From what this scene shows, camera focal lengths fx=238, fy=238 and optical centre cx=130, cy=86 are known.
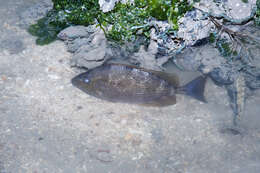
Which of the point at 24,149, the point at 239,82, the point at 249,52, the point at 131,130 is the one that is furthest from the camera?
the point at 249,52

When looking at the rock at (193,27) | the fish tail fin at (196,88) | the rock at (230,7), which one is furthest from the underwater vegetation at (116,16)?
the fish tail fin at (196,88)

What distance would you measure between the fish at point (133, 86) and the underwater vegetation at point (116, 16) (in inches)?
40.5

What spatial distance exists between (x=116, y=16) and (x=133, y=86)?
5.67ft

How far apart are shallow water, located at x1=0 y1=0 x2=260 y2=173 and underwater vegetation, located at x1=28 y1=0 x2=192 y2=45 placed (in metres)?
0.94

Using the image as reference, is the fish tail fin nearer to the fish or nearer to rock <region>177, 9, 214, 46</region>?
the fish

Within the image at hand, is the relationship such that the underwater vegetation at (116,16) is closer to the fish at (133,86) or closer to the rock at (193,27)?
the rock at (193,27)

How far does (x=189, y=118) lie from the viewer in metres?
4.23

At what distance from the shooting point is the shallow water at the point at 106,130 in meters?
3.61

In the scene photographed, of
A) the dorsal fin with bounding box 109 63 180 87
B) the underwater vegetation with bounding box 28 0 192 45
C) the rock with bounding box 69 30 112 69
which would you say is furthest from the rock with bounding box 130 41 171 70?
the rock with bounding box 69 30 112 69

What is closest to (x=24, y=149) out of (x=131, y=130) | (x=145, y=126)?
(x=131, y=130)

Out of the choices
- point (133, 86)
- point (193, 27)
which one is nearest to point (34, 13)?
point (133, 86)

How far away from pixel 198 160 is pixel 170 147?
1.53 feet

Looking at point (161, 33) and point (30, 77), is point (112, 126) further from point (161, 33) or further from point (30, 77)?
point (161, 33)

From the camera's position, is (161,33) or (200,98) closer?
(200,98)
